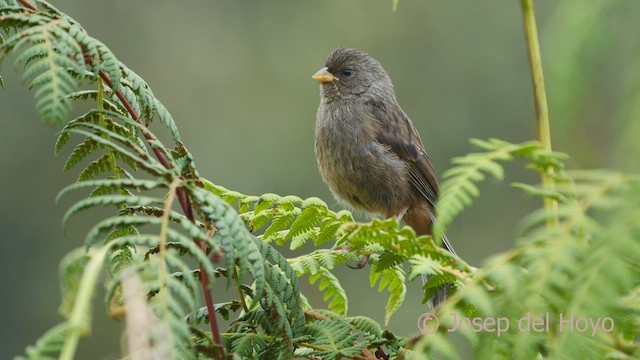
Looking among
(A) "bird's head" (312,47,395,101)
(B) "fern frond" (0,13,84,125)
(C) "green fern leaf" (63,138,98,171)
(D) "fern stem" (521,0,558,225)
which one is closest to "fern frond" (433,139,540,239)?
(D) "fern stem" (521,0,558,225)

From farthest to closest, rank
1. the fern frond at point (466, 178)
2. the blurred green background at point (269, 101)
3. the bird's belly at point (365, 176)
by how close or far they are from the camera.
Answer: the blurred green background at point (269, 101)
the bird's belly at point (365, 176)
the fern frond at point (466, 178)

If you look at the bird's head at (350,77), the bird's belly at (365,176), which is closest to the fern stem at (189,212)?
the bird's belly at (365,176)

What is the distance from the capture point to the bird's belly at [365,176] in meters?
5.20

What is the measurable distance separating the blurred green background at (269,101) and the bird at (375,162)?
4.11 meters

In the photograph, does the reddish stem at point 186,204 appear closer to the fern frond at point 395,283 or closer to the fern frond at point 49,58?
the fern frond at point 49,58

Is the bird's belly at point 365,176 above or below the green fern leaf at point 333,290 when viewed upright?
above

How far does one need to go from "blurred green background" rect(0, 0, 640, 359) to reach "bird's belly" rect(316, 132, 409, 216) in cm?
422

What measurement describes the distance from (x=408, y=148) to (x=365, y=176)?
430 mm

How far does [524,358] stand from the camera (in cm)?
119

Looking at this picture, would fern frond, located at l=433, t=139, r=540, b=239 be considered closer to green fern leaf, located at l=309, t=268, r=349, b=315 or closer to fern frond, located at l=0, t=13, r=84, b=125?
fern frond, located at l=0, t=13, r=84, b=125

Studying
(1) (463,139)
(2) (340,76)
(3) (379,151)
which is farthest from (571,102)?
(1) (463,139)

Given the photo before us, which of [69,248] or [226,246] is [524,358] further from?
[69,248]

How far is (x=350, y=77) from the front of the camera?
595cm

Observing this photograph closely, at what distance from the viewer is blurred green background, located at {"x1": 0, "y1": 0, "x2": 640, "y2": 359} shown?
1120 centimetres
